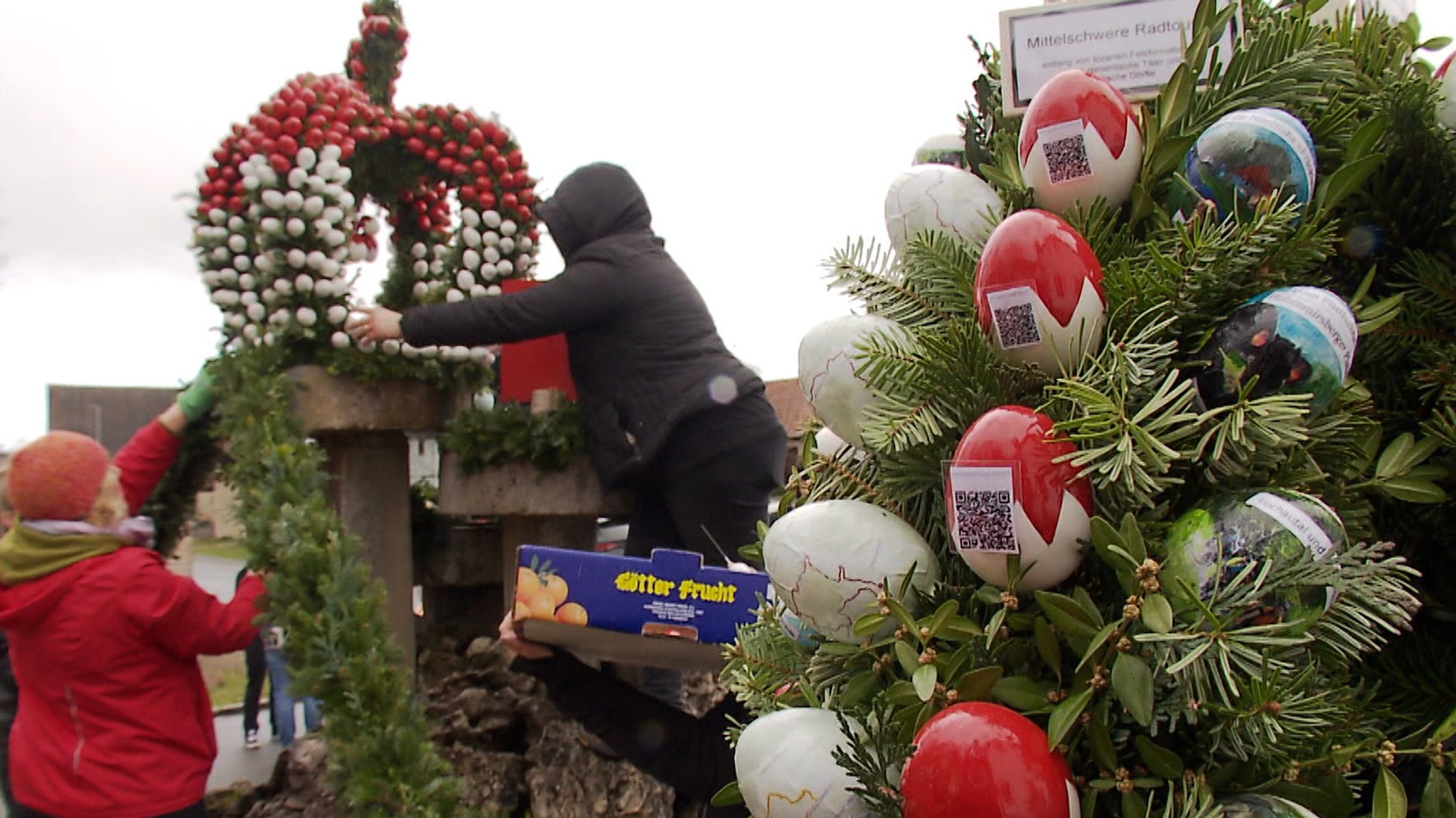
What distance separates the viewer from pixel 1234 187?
76 centimetres

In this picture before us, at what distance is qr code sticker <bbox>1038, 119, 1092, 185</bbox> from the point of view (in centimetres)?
79

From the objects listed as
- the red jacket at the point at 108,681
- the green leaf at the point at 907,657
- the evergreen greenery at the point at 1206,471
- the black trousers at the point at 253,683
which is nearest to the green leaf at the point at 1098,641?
the evergreen greenery at the point at 1206,471

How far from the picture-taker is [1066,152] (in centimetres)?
80

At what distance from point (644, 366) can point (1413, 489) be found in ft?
5.49

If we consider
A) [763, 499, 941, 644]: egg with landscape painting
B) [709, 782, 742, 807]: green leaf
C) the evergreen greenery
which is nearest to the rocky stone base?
[709, 782, 742, 807]: green leaf

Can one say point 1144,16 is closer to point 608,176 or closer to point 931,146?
point 931,146

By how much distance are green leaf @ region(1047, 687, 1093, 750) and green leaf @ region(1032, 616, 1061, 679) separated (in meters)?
0.03

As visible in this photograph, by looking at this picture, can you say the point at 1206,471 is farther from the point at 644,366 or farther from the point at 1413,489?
the point at 644,366

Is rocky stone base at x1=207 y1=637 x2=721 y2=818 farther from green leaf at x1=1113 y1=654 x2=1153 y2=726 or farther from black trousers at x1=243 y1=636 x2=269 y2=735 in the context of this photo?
green leaf at x1=1113 y1=654 x2=1153 y2=726

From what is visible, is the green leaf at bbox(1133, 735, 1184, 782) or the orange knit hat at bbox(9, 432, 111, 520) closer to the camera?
the green leaf at bbox(1133, 735, 1184, 782)

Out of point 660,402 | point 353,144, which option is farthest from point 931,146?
point 353,144

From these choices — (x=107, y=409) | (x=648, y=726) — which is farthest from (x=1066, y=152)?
(x=107, y=409)

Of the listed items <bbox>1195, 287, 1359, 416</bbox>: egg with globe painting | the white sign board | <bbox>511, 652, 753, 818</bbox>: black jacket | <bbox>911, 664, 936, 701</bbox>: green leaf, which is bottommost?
<bbox>511, 652, 753, 818</bbox>: black jacket

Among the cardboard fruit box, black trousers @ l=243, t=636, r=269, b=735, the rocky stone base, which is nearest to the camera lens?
the cardboard fruit box
